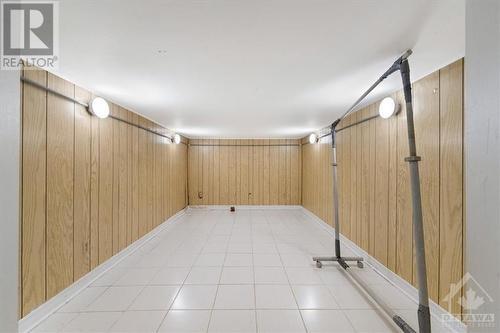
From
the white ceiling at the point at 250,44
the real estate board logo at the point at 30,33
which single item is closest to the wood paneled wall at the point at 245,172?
the white ceiling at the point at 250,44

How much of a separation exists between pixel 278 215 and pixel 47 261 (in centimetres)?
473

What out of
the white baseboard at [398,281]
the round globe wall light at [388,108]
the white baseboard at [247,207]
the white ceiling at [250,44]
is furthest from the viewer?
the white baseboard at [247,207]

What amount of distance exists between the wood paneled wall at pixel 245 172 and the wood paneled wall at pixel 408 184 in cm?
295

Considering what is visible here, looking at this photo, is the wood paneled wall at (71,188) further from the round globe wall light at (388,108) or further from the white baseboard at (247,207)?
the round globe wall light at (388,108)

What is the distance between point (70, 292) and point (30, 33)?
222 cm

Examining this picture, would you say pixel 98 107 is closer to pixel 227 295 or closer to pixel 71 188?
pixel 71 188

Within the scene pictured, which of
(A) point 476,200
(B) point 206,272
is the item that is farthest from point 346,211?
(A) point 476,200

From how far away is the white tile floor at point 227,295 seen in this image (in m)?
1.75

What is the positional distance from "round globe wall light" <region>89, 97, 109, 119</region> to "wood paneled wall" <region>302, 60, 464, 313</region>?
322 cm

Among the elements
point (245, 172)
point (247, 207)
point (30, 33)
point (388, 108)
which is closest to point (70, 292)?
point (30, 33)

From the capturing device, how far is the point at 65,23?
1256 millimetres

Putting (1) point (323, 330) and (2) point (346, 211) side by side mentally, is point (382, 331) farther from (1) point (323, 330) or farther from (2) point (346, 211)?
(2) point (346, 211)

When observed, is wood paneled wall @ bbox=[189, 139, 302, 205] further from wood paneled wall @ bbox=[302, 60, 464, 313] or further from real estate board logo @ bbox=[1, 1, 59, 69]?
real estate board logo @ bbox=[1, 1, 59, 69]

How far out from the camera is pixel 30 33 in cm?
132
